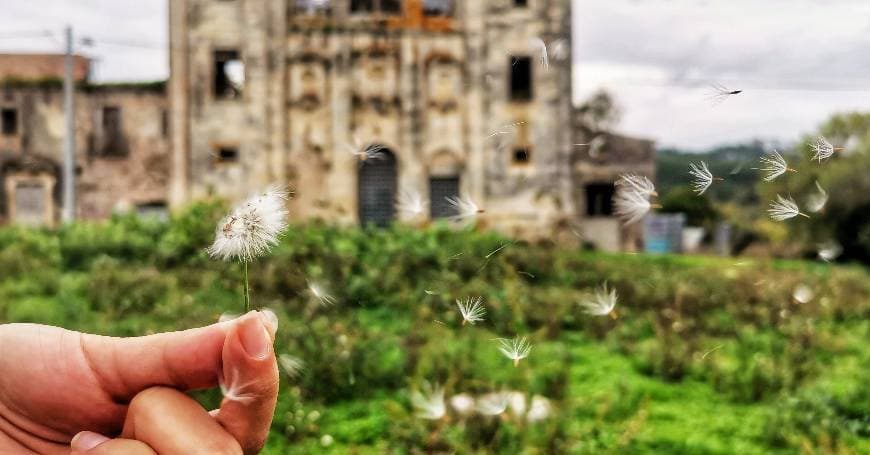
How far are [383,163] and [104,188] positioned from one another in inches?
316

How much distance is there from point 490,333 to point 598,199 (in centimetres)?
1595

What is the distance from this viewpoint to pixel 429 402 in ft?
16.2

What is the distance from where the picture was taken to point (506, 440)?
4.59 meters

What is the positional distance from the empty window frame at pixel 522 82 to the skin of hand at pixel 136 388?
17935 mm

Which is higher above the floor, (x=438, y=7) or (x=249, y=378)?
(x=438, y=7)

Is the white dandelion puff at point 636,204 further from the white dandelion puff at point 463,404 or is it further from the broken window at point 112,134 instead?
the broken window at point 112,134

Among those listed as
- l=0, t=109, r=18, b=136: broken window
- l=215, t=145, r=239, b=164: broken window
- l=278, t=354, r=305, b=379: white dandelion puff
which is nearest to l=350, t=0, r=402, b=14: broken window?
l=215, t=145, r=239, b=164: broken window

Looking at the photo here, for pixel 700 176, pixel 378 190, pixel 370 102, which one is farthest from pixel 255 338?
pixel 370 102

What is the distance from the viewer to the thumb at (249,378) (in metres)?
1.31

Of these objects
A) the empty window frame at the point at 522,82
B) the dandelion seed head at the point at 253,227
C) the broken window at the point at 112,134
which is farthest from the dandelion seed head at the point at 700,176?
the broken window at the point at 112,134

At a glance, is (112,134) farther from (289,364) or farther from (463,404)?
(289,364)

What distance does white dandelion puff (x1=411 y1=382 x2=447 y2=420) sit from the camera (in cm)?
440

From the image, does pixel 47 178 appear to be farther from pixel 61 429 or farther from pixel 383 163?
pixel 61 429

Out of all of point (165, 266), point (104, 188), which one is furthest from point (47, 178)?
point (165, 266)
